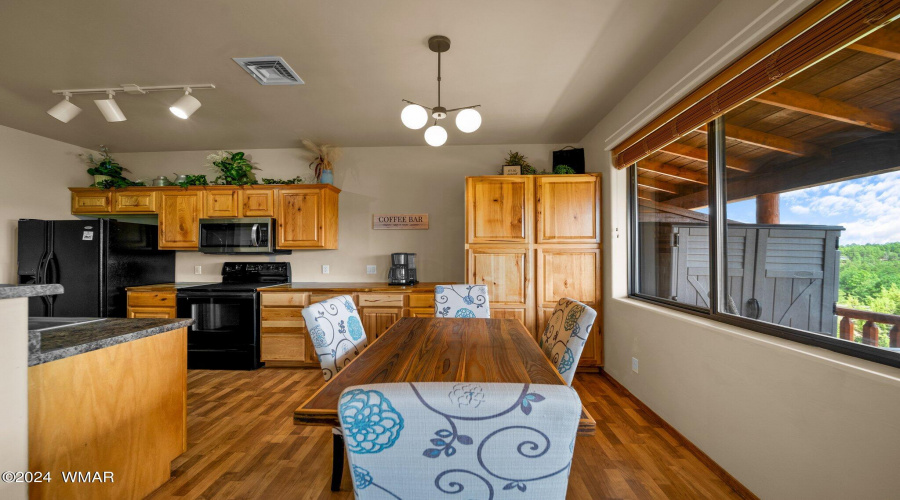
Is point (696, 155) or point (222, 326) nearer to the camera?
Result: point (696, 155)

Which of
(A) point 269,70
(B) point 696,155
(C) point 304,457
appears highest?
(A) point 269,70

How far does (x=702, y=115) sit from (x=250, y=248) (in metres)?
4.01

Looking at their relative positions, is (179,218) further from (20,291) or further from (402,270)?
(20,291)

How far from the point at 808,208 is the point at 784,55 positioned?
639 mm

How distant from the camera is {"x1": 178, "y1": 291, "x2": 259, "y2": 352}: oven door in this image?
131 inches

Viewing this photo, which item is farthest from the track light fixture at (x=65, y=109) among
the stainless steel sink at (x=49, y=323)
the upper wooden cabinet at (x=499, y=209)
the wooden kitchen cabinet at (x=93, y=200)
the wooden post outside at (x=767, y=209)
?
the wooden post outside at (x=767, y=209)

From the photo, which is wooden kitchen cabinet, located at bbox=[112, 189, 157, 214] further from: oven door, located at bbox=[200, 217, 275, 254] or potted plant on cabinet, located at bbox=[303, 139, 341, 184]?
potted plant on cabinet, located at bbox=[303, 139, 341, 184]

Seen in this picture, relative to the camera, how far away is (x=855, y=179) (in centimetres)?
128

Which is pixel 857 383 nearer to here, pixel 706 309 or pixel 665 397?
pixel 706 309

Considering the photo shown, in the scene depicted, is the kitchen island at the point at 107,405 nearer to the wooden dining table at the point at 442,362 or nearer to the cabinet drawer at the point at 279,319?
the wooden dining table at the point at 442,362

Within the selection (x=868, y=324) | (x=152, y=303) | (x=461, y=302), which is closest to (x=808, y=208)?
(x=868, y=324)

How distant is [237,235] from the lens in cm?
364

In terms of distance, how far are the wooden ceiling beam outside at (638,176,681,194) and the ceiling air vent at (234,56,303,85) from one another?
9.04 feet

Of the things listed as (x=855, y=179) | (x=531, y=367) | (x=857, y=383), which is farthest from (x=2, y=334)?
(x=855, y=179)
